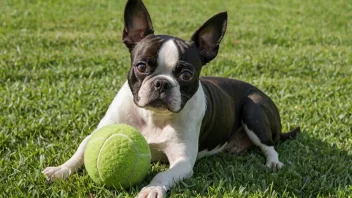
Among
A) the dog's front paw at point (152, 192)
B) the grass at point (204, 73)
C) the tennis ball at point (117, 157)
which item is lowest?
the grass at point (204, 73)

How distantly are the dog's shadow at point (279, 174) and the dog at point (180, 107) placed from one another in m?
0.12

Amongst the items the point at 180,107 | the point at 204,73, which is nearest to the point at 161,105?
the point at 180,107

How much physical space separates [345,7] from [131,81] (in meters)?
12.2

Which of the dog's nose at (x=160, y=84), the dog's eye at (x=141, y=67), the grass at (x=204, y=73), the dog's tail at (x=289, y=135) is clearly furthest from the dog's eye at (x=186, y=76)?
the dog's tail at (x=289, y=135)

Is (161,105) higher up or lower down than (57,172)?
higher up

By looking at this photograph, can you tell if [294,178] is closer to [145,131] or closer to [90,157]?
[145,131]

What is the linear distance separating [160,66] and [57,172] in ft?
3.75

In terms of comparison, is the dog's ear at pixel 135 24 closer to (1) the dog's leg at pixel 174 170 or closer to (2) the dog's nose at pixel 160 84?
(2) the dog's nose at pixel 160 84

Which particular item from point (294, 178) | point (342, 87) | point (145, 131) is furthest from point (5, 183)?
point (342, 87)

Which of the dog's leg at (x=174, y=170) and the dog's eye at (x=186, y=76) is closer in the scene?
the dog's leg at (x=174, y=170)

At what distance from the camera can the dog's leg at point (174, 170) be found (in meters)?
3.75

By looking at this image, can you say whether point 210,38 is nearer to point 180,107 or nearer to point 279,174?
point 180,107

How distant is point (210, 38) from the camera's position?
4480 millimetres

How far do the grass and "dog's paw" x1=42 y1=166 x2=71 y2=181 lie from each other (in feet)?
0.20
